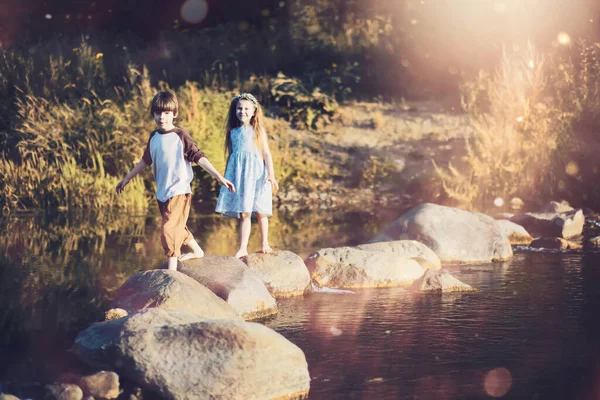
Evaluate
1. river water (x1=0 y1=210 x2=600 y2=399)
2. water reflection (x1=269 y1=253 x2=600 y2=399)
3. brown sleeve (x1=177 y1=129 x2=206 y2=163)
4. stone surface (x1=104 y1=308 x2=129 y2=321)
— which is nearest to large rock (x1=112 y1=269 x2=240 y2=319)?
stone surface (x1=104 y1=308 x2=129 y2=321)

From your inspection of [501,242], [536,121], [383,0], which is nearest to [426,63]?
[383,0]

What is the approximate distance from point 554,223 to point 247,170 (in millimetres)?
4923

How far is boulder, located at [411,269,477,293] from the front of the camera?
346 inches

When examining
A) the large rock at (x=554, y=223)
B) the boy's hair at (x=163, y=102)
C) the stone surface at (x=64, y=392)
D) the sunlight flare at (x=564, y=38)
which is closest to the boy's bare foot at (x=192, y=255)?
the boy's hair at (x=163, y=102)

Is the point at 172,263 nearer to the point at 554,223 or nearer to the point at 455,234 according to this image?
the point at 455,234

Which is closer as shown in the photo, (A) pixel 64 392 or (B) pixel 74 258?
(A) pixel 64 392

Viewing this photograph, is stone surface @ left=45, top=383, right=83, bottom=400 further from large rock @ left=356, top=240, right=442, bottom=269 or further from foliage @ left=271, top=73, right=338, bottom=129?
foliage @ left=271, top=73, right=338, bottom=129

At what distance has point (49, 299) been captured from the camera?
8516 millimetres

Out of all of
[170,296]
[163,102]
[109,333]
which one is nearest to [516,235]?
[163,102]

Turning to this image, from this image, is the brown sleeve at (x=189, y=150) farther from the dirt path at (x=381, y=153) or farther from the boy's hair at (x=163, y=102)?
the dirt path at (x=381, y=153)

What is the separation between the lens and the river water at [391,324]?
587cm

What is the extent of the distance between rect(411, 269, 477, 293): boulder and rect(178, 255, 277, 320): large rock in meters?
1.52

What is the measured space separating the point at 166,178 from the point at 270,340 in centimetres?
284

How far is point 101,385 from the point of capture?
562cm
